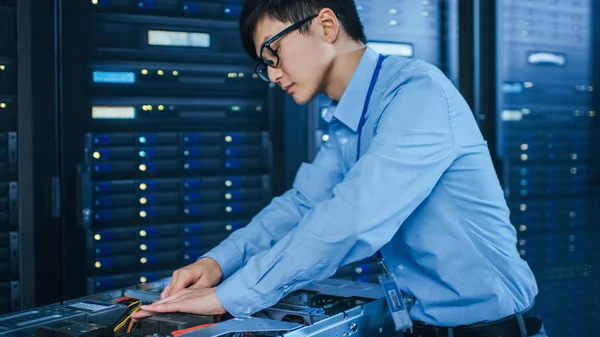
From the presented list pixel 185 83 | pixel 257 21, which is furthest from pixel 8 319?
pixel 185 83

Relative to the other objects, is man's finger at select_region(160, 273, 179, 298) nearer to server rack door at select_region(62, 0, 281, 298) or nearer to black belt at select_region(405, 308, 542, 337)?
black belt at select_region(405, 308, 542, 337)

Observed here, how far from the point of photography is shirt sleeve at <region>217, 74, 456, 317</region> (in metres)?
1.18

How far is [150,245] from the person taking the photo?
2.58m

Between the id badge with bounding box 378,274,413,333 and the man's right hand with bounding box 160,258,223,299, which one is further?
the man's right hand with bounding box 160,258,223,299

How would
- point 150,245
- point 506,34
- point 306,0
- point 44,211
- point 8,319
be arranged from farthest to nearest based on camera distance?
point 506,34
point 150,245
point 44,211
point 306,0
point 8,319

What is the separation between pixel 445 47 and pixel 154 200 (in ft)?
4.98

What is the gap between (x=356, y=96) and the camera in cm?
147

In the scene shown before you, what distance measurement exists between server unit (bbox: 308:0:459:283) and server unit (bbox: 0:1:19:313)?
3.68 feet

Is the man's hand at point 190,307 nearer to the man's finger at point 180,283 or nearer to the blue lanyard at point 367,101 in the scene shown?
the man's finger at point 180,283

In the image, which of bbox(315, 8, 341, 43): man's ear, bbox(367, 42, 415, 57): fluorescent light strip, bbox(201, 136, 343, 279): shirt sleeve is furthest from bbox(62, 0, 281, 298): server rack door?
bbox(315, 8, 341, 43): man's ear

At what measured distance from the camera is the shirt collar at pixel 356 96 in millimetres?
1466

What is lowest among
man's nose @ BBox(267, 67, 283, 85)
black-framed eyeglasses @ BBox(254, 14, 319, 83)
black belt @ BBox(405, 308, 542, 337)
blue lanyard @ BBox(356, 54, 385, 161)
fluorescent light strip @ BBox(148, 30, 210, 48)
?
black belt @ BBox(405, 308, 542, 337)

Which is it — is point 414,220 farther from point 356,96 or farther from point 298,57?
point 298,57

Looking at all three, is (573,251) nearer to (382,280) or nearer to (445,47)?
(445,47)
